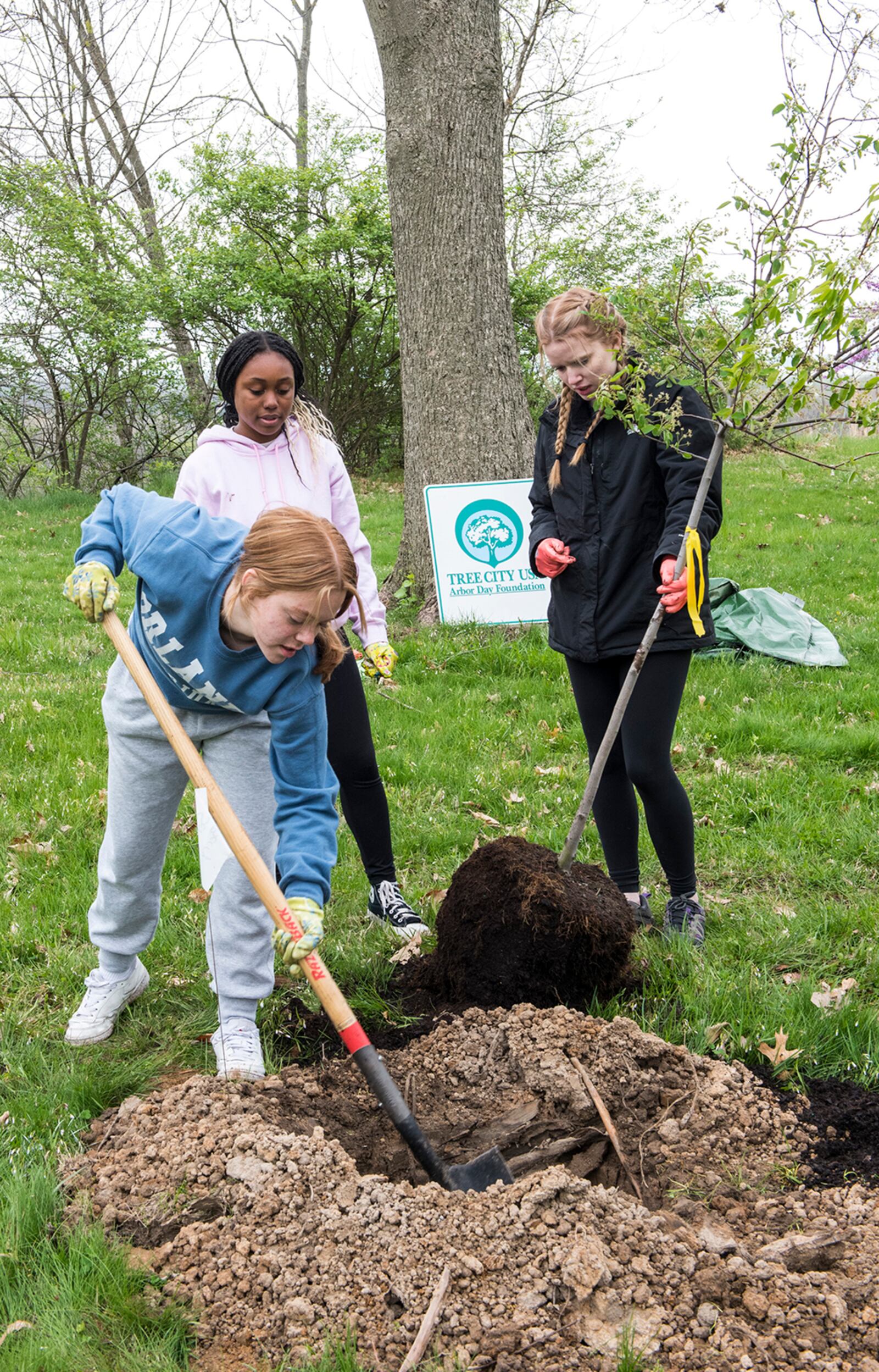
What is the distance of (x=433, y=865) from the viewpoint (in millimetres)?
4465

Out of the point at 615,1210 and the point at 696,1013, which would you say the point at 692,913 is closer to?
the point at 696,1013

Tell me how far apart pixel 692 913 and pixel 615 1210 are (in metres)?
1.57

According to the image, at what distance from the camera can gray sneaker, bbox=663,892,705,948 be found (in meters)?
3.69

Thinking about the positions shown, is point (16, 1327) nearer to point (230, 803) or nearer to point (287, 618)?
point (230, 803)

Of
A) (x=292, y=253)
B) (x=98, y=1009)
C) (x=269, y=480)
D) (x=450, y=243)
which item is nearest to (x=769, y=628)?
(x=450, y=243)

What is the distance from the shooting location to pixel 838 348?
2855 millimetres

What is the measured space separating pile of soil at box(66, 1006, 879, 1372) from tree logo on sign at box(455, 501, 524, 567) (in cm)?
494

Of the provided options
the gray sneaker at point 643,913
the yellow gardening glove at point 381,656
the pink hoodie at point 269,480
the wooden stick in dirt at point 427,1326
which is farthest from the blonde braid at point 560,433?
the wooden stick in dirt at point 427,1326

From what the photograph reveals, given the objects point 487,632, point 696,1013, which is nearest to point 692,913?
point 696,1013

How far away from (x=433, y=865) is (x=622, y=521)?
177cm

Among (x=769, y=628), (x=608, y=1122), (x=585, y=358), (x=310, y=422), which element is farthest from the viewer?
(x=769, y=628)

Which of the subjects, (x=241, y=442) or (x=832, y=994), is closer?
(x=832, y=994)

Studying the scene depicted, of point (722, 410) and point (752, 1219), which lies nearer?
point (752, 1219)

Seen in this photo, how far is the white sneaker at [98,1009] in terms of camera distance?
127 inches
